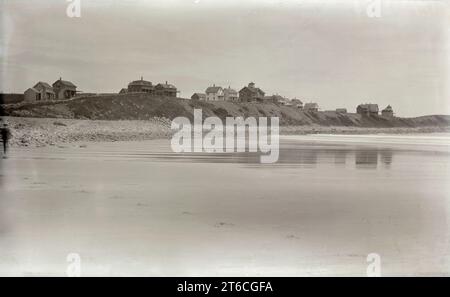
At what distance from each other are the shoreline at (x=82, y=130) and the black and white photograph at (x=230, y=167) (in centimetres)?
34

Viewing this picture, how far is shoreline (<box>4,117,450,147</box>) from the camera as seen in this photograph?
18397 mm

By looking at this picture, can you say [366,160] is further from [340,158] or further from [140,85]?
[140,85]

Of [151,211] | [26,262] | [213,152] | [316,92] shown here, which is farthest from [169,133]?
[26,262]

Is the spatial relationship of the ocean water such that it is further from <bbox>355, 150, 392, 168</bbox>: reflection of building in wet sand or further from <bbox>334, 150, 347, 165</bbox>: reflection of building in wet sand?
<bbox>334, 150, 347, 165</bbox>: reflection of building in wet sand

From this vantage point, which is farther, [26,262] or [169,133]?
[169,133]

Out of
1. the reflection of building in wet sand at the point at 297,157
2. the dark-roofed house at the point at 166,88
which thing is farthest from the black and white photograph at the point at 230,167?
the dark-roofed house at the point at 166,88

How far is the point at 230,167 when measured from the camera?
44.8 ft

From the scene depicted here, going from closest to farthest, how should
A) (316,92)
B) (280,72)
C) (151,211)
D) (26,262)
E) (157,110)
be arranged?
(26,262) < (151,211) < (280,72) < (316,92) < (157,110)

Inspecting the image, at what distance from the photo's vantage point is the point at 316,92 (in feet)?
52.1

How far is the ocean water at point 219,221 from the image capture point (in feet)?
22.7

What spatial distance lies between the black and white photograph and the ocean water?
0.11ft
